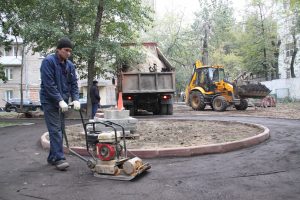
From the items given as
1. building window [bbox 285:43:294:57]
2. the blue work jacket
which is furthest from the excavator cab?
building window [bbox 285:43:294:57]

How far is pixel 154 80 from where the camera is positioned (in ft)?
58.2

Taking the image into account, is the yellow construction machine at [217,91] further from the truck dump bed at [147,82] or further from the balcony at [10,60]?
the balcony at [10,60]

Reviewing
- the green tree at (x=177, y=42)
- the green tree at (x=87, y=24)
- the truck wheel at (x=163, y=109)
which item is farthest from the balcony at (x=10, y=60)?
the truck wheel at (x=163, y=109)

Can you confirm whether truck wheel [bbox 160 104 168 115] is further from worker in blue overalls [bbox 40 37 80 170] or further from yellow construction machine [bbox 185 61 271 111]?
worker in blue overalls [bbox 40 37 80 170]

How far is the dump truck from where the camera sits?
17.5 m

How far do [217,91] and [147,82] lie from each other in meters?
6.37

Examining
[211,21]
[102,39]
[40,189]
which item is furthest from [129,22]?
[211,21]

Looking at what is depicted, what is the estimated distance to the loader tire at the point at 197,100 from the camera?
22906mm

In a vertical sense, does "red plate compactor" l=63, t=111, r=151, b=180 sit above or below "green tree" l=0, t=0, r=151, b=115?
below

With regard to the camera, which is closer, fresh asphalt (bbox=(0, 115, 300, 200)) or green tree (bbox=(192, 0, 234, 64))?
fresh asphalt (bbox=(0, 115, 300, 200))

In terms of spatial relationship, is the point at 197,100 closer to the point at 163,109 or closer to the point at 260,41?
the point at 163,109

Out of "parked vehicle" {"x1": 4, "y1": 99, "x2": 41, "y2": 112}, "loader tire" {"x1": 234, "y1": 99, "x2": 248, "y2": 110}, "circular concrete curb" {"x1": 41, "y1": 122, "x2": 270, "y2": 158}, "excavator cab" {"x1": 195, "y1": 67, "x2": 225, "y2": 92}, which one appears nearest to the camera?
"circular concrete curb" {"x1": 41, "y1": 122, "x2": 270, "y2": 158}

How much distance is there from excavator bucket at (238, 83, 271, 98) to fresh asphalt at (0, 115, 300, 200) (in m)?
14.5

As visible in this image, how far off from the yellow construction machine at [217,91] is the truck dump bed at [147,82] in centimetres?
494
